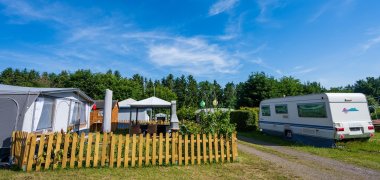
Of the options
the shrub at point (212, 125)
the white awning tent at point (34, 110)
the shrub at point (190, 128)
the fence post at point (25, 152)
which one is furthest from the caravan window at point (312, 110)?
the white awning tent at point (34, 110)

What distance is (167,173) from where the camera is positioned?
553 centimetres

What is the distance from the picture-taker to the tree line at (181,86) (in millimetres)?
35031

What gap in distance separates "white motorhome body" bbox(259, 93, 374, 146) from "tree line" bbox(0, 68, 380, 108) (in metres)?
4.00

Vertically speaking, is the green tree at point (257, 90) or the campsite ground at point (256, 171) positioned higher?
the green tree at point (257, 90)

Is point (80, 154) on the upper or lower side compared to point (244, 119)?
lower

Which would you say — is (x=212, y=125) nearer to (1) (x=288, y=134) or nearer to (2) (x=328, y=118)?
(2) (x=328, y=118)

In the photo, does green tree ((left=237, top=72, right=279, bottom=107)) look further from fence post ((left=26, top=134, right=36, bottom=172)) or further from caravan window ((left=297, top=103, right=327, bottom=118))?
fence post ((left=26, top=134, right=36, bottom=172))

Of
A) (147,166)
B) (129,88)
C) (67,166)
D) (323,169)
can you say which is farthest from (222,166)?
(129,88)

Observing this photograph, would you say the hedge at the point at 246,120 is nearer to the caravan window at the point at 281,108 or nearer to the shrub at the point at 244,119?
the shrub at the point at 244,119

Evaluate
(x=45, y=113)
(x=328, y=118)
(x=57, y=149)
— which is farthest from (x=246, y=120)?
(x=57, y=149)

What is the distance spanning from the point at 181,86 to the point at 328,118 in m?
60.5

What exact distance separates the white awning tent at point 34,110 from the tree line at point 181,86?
747 cm

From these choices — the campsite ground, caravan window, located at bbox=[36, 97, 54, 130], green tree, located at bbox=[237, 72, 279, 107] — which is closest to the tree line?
green tree, located at bbox=[237, 72, 279, 107]

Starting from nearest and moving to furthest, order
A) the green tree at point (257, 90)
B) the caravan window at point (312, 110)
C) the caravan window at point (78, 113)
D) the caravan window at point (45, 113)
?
the caravan window at point (45, 113)
the caravan window at point (312, 110)
the caravan window at point (78, 113)
the green tree at point (257, 90)
